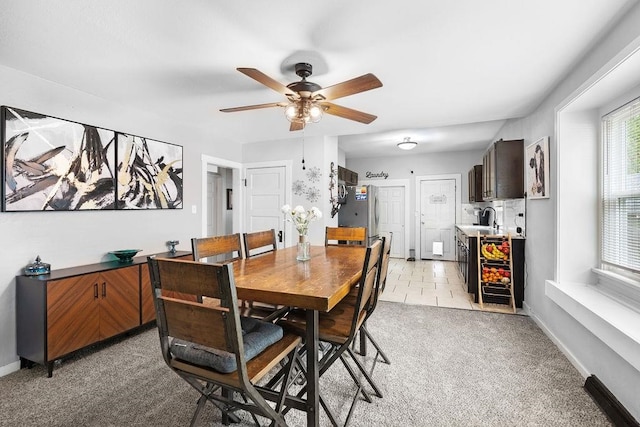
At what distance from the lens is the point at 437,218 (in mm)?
6742

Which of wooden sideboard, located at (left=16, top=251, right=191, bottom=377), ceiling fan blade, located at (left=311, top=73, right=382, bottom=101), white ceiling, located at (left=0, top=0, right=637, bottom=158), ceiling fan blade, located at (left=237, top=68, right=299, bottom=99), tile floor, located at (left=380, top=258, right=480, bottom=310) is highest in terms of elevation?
white ceiling, located at (left=0, top=0, right=637, bottom=158)

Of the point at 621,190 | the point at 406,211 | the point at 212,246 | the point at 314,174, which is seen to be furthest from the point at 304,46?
the point at 406,211

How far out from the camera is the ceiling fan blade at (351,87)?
5.90ft

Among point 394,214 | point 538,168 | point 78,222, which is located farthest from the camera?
point 394,214

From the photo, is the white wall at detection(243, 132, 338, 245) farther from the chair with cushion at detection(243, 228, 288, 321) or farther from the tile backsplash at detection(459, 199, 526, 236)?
the tile backsplash at detection(459, 199, 526, 236)

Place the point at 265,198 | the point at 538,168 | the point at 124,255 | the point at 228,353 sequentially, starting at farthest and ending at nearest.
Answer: the point at 265,198 < the point at 538,168 < the point at 124,255 < the point at 228,353

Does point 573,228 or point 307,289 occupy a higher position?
point 573,228

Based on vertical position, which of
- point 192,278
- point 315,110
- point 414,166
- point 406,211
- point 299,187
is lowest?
point 192,278

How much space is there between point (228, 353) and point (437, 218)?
635cm

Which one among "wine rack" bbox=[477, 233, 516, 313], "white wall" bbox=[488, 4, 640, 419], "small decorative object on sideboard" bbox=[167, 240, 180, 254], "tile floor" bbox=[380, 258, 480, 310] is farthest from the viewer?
"tile floor" bbox=[380, 258, 480, 310]

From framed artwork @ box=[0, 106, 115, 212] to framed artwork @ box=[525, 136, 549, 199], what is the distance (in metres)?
4.18

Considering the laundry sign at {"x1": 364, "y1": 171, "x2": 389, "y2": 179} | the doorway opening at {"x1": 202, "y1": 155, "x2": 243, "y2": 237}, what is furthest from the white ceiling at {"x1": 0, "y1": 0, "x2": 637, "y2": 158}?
the laundry sign at {"x1": 364, "y1": 171, "x2": 389, "y2": 179}

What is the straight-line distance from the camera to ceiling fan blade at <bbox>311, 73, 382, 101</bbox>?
1.80 m

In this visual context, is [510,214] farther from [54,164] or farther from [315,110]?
[54,164]
